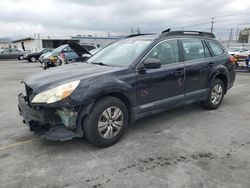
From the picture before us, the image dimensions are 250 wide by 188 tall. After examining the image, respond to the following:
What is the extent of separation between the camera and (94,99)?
344 cm

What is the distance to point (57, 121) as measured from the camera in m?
3.52

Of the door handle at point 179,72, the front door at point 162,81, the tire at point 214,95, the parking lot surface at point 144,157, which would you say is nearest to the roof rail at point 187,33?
the front door at point 162,81

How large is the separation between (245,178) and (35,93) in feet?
9.58

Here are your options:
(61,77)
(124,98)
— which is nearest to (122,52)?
(124,98)

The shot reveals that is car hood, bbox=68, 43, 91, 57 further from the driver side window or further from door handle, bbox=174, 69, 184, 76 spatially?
door handle, bbox=174, 69, 184, 76

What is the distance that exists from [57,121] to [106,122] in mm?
709

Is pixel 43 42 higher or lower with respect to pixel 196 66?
higher

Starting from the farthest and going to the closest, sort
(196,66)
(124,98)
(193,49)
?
(193,49)
(196,66)
(124,98)

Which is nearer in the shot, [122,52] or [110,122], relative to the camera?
[110,122]

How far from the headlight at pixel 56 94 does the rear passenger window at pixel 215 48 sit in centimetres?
346

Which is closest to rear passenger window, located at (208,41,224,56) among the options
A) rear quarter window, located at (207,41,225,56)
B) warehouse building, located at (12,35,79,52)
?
rear quarter window, located at (207,41,225,56)

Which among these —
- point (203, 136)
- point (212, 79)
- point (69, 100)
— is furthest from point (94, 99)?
point (212, 79)

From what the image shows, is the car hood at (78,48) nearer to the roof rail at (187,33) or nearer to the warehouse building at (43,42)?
the roof rail at (187,33)

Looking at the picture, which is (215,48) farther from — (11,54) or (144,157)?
(11,54)
